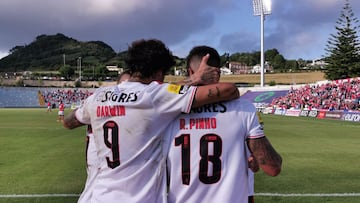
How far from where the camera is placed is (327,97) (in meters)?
50.8

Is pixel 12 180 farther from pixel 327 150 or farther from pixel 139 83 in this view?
pixel 327 150

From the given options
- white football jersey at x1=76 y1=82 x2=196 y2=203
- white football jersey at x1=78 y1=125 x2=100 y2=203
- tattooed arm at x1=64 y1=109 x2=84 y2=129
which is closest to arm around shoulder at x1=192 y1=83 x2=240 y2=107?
white football jersey at x1=76 y1=82 x2=196 y2=203

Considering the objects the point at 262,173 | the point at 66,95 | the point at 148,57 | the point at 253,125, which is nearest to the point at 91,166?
the point at 148,57

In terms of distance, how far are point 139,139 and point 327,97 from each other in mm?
51079

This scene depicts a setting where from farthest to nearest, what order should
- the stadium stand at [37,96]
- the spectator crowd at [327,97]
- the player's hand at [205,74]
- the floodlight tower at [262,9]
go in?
1. the stadium stand at [37,96]
2. the floodlight tower at [262,9]
3. the spectator crowd at [327,97]
4. the player's hand at [205,74]

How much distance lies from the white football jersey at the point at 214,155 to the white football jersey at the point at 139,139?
0.41 feet

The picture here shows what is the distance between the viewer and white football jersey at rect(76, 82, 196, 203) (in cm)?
275

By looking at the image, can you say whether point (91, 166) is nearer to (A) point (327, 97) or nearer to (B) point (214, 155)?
(B) point (214, 155)

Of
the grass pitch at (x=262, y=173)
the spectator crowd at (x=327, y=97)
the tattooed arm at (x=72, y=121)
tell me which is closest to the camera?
the tattooed arm at (x=72, y=121)

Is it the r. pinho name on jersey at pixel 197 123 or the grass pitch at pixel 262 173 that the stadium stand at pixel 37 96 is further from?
the r. pinho name on jersey at pixel 197 123

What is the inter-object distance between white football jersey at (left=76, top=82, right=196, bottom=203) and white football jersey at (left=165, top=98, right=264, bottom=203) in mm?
124

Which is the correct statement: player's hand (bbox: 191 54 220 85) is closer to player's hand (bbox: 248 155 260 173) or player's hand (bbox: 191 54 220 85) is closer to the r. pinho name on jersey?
the r. pinho name on jersey

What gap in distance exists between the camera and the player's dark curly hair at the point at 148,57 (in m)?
2.88

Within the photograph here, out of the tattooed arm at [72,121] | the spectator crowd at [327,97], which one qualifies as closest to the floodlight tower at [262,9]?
the spectator crowd at [327,97]
